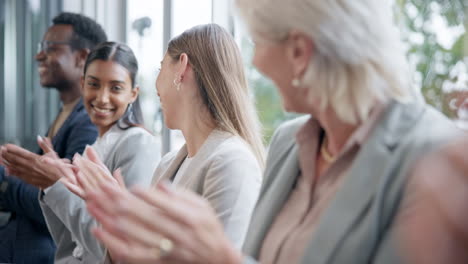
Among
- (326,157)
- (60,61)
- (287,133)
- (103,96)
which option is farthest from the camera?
(60,61)

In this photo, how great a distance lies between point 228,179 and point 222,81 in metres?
0.31

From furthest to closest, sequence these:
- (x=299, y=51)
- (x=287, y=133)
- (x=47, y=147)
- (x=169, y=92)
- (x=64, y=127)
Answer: (x=64, y=127) → (x=47, y=147) → (x=169, y=92) → (x=287, y=133) → (x=299, y=51)

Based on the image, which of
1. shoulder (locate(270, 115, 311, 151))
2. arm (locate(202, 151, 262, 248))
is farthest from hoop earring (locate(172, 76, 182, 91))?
shoulder (locate(270, 115, 311, 151))

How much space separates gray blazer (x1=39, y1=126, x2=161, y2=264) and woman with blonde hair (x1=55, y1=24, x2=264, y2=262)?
283 millimetres

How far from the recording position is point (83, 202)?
2053 mm

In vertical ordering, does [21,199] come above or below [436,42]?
below

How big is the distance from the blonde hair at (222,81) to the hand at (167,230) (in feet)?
2.27

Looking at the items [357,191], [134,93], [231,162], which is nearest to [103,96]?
[134,93]

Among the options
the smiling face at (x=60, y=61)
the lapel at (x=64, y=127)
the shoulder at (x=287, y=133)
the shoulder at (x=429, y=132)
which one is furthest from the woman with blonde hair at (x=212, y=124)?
the smiling face at (x=60, y=61)

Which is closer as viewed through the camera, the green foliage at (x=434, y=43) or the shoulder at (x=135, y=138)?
the green foliage at (x=434, y=43)

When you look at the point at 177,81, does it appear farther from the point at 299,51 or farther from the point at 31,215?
the point at 31,215

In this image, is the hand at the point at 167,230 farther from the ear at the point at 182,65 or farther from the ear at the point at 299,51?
the ear at the point at 182,65

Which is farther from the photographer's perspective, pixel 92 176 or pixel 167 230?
pixel 92 176

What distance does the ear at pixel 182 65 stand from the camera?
1709mm
